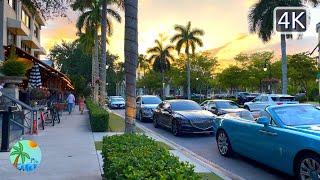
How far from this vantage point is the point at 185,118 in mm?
15984

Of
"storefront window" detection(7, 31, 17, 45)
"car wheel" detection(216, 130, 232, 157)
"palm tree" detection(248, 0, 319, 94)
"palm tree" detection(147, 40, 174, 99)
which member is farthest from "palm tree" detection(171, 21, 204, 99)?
"car wheel" detection(216, 130, 232, 157)

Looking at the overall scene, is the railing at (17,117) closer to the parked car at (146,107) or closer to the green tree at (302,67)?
the parked car at (146,107)

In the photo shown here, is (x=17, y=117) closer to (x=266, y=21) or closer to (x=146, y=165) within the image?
(x=146, y=165)

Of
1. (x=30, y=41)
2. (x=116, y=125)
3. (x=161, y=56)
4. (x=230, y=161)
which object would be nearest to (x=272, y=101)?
(x=116, y=125)

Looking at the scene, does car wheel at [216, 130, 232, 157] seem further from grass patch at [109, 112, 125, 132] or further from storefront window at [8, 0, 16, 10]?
A: storefront window at [8, 0, 16, 10]

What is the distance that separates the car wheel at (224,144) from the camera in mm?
10836

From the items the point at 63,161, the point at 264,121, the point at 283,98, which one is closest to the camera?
the point at 264,121

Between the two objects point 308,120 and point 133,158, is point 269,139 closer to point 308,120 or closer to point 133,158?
point 308,120

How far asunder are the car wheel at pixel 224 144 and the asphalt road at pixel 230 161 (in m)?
0.14

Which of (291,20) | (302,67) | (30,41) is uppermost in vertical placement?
(30,41)

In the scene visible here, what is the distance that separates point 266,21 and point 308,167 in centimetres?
3405

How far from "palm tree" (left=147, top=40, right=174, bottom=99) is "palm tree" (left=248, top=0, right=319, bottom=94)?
118 ft

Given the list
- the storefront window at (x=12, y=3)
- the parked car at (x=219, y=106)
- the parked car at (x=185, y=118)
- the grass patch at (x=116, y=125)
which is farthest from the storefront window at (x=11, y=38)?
the parked car at (x=185, y=118)

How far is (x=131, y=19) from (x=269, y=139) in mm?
3637
